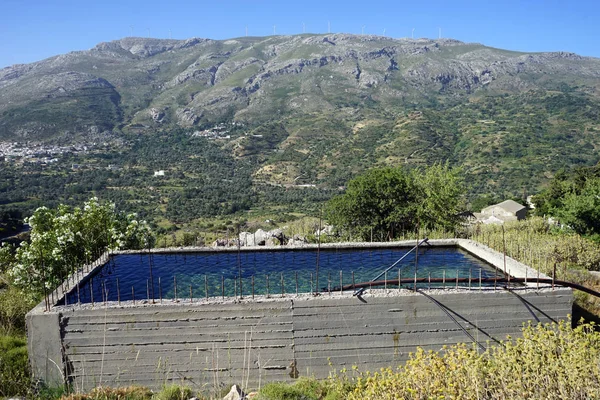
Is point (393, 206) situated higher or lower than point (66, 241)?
higher

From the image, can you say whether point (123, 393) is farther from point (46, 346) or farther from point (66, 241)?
point (66, 241)

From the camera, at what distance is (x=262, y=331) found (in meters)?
7.27

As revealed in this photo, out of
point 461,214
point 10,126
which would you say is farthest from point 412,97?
point 461,214

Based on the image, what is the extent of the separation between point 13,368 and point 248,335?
3.82 metres

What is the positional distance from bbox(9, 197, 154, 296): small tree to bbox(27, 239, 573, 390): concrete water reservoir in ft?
11.5

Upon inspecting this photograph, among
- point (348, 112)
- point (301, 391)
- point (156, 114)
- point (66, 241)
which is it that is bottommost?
point (301, 391)

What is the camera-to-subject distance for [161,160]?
105 m

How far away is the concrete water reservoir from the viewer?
716 centimetres

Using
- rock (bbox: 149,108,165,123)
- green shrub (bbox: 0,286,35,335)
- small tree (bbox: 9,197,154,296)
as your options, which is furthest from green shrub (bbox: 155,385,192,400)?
rock (bbox: 149,108,165,123)

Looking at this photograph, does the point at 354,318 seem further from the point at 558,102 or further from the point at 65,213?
the point at 558,102

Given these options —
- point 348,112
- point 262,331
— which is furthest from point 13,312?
point 348,112

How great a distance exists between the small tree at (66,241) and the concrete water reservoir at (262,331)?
138 inches

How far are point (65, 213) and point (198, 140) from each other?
4483 inches

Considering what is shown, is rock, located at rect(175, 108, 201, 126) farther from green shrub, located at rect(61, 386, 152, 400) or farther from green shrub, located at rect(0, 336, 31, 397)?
green shrub, located at rect(61, 386, 152, 400)
